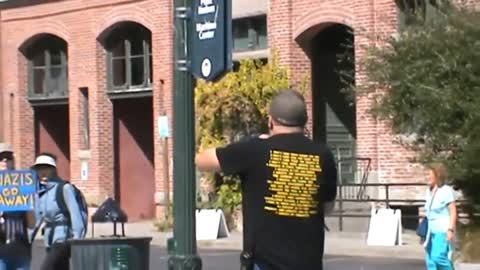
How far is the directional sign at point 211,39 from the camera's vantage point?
8375 mm

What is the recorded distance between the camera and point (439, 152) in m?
19.8

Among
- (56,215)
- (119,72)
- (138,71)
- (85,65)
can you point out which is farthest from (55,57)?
(56,215)

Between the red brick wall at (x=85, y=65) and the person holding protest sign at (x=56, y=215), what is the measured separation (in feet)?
66.3

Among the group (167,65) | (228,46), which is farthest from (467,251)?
(167,65)

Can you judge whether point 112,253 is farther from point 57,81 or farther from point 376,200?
point 57,81

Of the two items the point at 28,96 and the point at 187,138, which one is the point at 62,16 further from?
the point at 187,138

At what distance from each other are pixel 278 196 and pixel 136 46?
28.2 meters

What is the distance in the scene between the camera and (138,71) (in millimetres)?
34312

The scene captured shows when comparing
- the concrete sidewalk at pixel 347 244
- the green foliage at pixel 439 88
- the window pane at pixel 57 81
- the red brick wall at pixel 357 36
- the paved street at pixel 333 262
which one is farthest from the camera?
the window pane at pixel 57 81

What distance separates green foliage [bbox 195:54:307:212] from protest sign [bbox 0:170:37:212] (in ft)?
56.4

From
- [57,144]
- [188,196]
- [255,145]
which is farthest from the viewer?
[57,144]

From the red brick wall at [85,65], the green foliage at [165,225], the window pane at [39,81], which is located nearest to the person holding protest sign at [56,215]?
the green foliage at [165,225]

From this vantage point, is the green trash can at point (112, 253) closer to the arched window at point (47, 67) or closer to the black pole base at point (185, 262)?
the black pole base at point (185, 262)

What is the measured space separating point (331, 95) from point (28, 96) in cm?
1032
